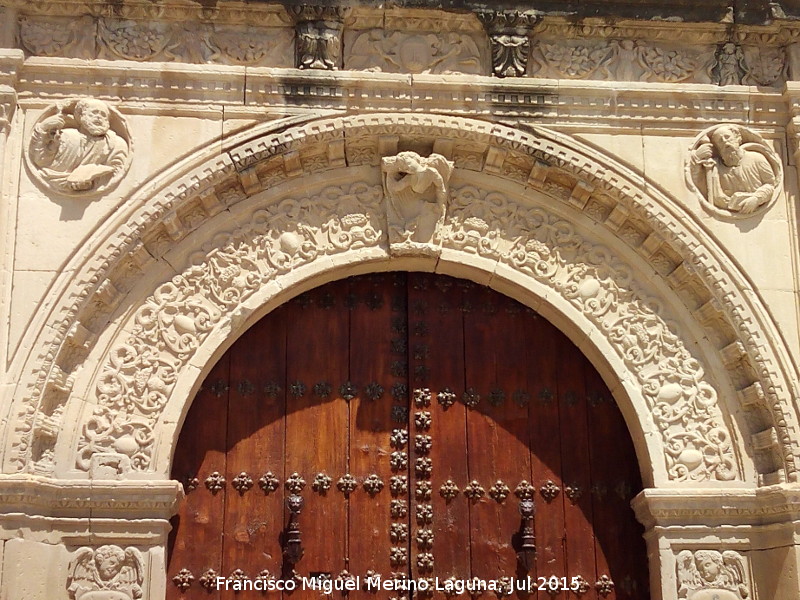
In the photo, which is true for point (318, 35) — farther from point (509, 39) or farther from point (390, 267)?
point (390, 267)

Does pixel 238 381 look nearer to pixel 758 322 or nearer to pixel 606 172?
pixel 606 172

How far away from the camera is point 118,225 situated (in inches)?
255

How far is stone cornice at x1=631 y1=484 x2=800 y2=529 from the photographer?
6.45 m

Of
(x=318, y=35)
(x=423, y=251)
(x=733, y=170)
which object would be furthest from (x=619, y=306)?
(x=318, y=35)

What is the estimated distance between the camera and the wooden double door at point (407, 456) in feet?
21.7

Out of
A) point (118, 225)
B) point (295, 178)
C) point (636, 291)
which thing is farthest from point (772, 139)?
point (118, 225)

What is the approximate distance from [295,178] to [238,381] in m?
1.28

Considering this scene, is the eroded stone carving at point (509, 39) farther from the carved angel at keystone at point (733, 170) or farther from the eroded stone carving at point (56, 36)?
the eroded stone carving at point (56, 36)

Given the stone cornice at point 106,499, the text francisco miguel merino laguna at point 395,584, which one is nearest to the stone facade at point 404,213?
the stone cornice at point 106,499

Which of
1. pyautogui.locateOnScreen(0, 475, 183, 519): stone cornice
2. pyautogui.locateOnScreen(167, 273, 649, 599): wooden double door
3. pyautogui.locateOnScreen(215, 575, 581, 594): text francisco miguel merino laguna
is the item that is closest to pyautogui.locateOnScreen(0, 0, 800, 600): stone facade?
pyautogui.locateOnScreen(0, 475, 183, 519): stone cornice

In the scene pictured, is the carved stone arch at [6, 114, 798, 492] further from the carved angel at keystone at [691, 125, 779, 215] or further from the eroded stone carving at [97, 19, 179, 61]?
the eroded stone carving at [97, 19, 179, 61]

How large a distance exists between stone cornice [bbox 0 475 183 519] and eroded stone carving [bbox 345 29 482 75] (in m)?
2.77

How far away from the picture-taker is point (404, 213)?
696 centimetres

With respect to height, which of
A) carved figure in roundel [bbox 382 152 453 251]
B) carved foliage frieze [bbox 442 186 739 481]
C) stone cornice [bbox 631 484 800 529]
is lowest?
stone cornice [bbox 631 484 800 529]
